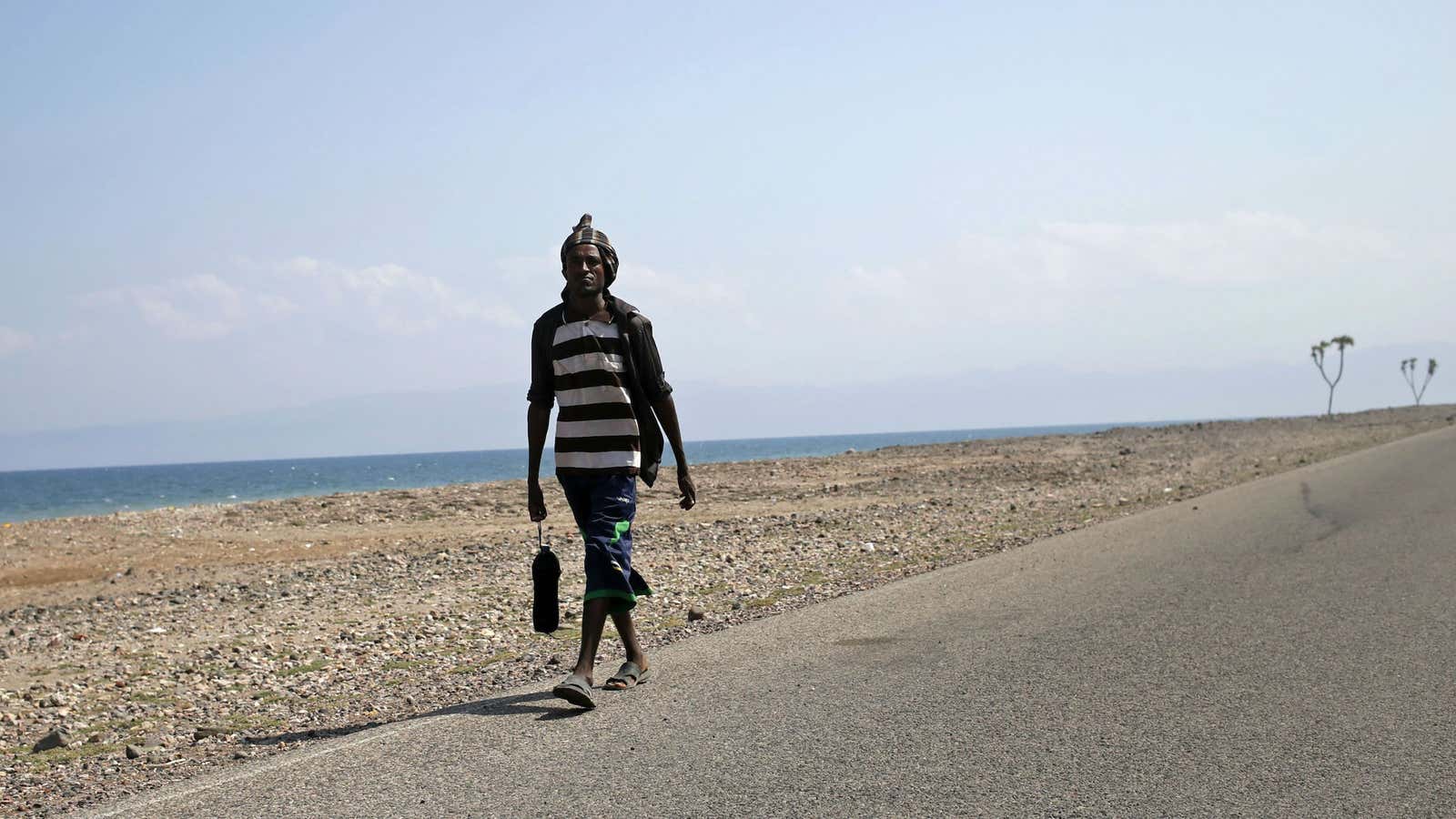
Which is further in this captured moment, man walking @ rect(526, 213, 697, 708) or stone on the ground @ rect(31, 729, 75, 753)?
stone on the ground @ rect(31, 729, 75, 753)

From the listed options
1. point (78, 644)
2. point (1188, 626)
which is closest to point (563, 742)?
point (1188, 626)

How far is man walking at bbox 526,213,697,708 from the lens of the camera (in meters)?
5.93

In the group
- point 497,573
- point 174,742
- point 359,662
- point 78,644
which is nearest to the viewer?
point 174,742

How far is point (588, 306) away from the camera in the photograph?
599 centimetres

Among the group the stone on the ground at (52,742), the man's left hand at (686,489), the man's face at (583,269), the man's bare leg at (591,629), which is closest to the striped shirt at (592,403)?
the man's face at (583,269)

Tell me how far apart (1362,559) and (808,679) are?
680cm

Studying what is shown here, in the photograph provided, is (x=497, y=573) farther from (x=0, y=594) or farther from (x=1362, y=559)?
(x=1362, y=559)

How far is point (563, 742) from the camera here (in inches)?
199

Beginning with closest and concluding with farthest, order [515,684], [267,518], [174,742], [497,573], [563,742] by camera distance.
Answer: [563,742] → [174,742] → [515,684] → [497,573] → [267,518]

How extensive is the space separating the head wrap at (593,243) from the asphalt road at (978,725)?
87.8 inches

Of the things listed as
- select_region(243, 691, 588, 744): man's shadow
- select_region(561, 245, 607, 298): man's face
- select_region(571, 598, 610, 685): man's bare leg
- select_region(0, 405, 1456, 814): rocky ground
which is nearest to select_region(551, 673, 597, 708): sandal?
select_region(243, 691, 588, 744): man's shadow

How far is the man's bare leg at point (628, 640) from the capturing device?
20.1ft

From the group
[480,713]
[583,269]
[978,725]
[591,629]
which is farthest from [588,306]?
[978,725]

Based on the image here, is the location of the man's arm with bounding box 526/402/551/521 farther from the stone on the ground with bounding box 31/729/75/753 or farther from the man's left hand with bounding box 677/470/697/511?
the stone on the ground with bounding box 31/729/75/753
